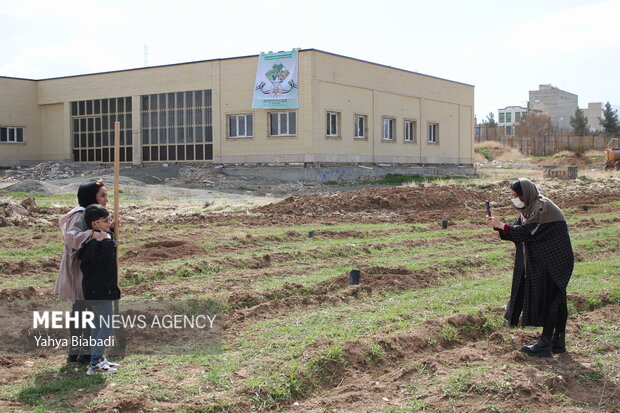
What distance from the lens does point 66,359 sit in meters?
6.95

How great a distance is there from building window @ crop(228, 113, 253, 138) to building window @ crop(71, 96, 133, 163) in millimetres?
7080

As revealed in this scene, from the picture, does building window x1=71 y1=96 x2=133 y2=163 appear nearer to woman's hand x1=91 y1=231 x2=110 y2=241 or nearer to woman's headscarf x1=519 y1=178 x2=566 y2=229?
woman's hand x1=91 y1=231 x2=110 y2=241

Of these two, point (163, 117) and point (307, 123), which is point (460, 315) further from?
point (163, 117)

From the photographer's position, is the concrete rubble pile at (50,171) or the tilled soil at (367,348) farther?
the concrete rubble pile at (50,171)

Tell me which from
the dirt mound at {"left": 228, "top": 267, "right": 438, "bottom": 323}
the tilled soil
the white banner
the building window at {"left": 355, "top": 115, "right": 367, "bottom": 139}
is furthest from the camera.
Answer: the building window at {"left": 355, "top": 115, "right": 367, "bottom": 139}

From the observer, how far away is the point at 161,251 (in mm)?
13336

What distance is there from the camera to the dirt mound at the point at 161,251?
12.9m

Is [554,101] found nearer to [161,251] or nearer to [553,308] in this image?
[161,251]

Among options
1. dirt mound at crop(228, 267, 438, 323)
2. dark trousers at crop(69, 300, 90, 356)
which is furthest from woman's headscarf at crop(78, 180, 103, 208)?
dirt mound at crop(228, 267, 438, 323)

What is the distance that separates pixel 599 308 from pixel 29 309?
7.34m

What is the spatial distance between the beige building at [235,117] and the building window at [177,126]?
0.06 metres

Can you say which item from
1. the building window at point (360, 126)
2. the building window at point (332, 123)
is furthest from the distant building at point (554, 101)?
the building window at point (332, 123)

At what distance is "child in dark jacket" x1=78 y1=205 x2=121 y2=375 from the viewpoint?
6391 mm

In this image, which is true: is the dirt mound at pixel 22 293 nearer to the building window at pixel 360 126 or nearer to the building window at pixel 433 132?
the building window at pixel 360 126
